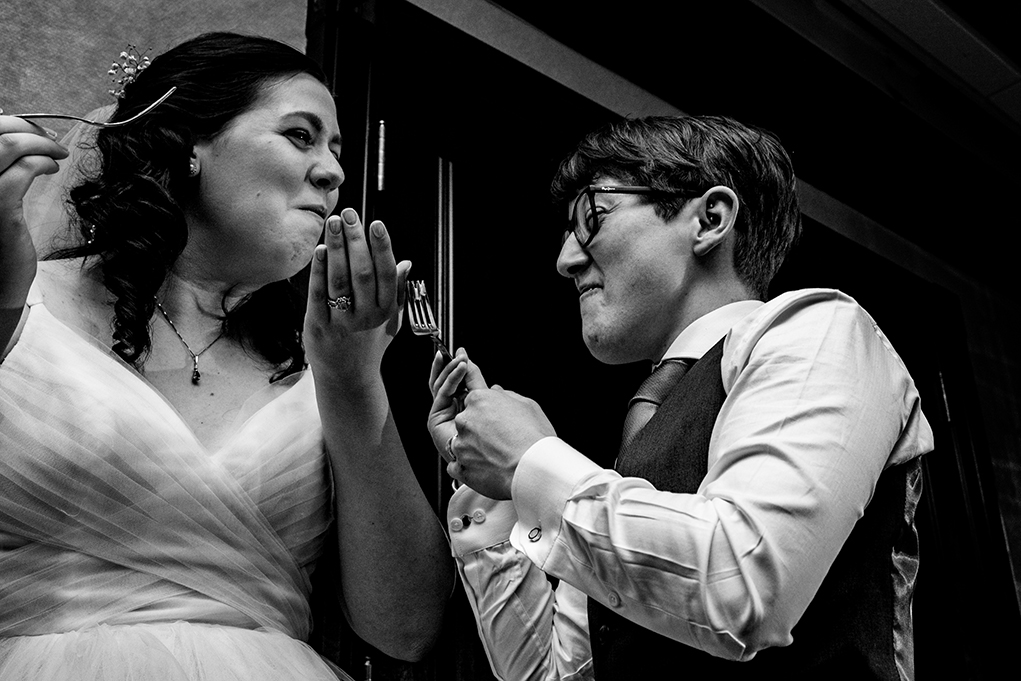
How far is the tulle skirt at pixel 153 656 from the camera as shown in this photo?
1.15m

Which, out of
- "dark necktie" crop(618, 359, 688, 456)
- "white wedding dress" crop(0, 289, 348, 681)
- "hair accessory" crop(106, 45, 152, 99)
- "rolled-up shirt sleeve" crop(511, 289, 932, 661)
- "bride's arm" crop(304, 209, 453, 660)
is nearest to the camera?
"rolled-up shirt sleeve" crop(511, 289, 932, 661)

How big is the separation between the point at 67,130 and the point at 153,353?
49 centimetres

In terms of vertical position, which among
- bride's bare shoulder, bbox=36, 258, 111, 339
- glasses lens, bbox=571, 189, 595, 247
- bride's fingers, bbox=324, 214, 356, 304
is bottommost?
bride's bare shoulder, bbox=36, 258, 111, 339

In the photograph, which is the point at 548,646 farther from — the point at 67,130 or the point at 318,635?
the point at 67,130

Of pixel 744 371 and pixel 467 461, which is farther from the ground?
pixel 744 371

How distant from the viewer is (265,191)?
5.01 feet

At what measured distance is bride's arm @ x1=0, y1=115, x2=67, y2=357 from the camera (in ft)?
3.76

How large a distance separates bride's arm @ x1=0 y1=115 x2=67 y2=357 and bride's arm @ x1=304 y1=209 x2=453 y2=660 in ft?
1.20

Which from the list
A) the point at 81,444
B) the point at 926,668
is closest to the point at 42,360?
the point at 81,444

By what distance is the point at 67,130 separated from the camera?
5.69 feet

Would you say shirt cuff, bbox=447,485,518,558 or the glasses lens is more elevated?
the glasses lens

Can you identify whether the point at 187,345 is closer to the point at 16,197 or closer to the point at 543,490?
the point at 16,197

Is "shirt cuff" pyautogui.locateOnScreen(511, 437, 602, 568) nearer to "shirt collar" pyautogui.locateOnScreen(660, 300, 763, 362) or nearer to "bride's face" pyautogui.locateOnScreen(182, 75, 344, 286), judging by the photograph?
"shirt collar" pyautogui.locateOnScreen(660, 300, 763, 362)

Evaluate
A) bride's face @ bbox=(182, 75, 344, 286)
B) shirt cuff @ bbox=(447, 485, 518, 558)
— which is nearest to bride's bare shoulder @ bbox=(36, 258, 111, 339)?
bride's face @ bbox=(182, 75, 344, 286)
